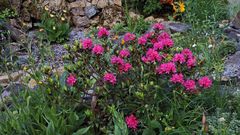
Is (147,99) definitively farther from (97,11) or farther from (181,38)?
(97,11)

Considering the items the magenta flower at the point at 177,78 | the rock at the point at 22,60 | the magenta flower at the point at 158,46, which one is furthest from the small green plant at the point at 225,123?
the rock at the point at 22,60

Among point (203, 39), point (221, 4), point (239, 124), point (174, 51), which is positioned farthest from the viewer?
point (221, 4)

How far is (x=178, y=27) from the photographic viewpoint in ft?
20.3

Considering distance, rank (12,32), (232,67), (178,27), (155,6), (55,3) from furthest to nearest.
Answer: (155,6), (55,3), (178,27), (12,32), (232,67)

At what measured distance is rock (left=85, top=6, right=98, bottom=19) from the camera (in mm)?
6996

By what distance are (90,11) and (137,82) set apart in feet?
12.8

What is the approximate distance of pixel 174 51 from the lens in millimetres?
3557

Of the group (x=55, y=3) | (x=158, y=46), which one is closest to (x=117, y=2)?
(x=55, y=3)

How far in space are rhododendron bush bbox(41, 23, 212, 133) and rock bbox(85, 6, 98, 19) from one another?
11.9 feet

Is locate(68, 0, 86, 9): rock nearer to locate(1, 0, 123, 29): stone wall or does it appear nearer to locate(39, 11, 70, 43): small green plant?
locate(1, 0, 123, 29): stone wall

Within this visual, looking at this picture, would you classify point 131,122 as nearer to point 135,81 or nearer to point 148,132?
point 148,132

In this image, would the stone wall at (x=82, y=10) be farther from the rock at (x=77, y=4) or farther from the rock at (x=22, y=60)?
the rock at (x=22, y=60)

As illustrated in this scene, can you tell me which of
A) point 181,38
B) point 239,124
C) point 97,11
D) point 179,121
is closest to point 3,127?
point 179,121

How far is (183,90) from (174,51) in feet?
1.59
